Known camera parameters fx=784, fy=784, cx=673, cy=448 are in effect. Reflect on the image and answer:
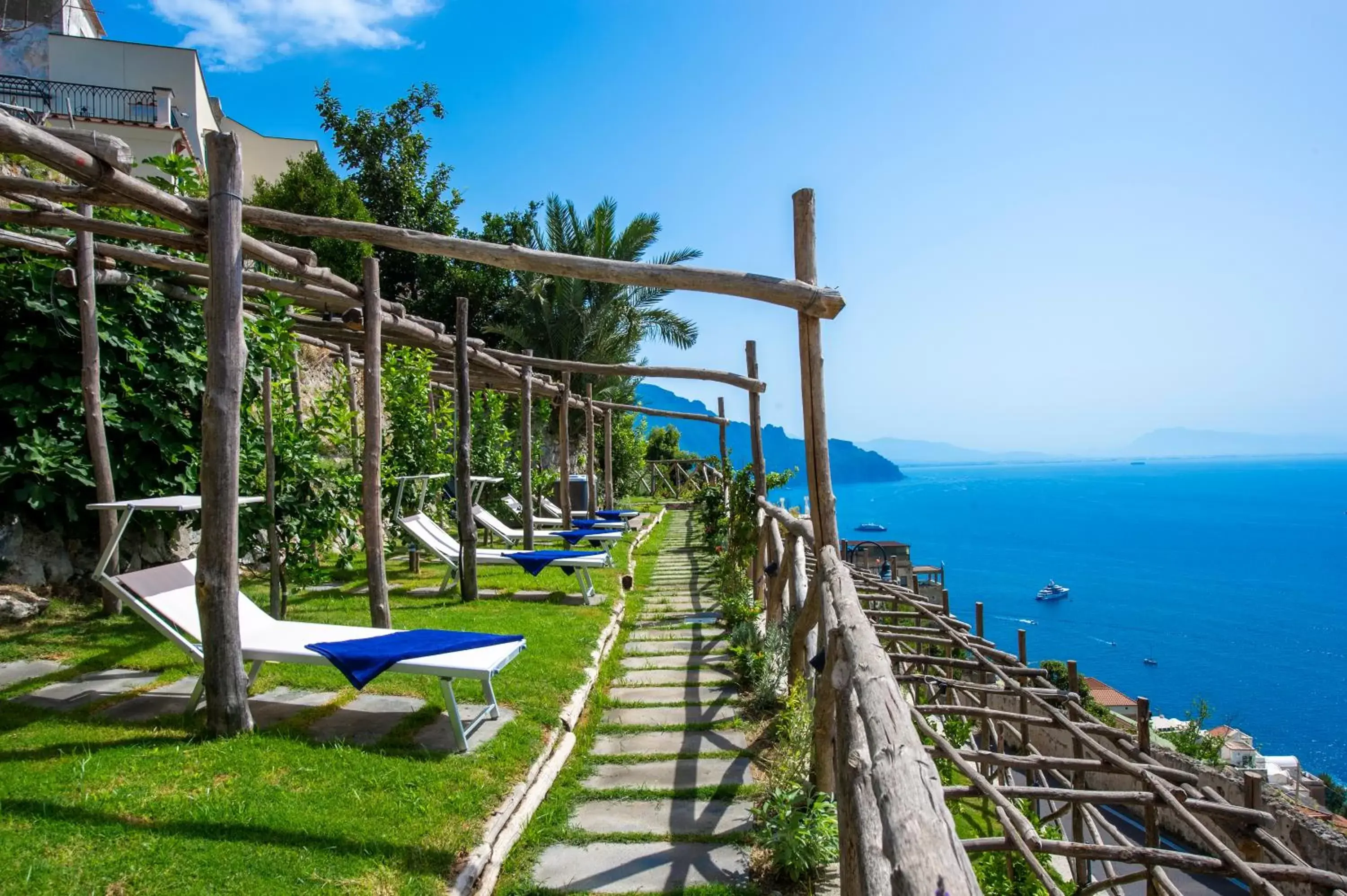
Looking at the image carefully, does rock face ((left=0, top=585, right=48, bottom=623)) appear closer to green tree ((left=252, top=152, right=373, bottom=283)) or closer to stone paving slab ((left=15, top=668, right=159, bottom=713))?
stone paving slab ((left=15, top=668, right=159, bottom=713))

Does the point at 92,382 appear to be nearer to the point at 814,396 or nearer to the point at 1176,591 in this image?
the point at 814,396

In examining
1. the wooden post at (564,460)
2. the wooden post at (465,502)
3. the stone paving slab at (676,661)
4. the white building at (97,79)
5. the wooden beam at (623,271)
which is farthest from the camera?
the white building at (97,79)

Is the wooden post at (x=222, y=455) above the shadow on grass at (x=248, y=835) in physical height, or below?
above

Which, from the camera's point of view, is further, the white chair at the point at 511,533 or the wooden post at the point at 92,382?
the white chair at the point at 511,533

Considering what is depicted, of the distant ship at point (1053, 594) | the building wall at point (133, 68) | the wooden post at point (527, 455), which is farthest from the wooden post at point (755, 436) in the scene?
the distant ship at point (1053, 594)

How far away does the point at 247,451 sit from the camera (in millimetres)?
6414

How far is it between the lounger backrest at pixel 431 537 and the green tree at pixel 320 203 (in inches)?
510

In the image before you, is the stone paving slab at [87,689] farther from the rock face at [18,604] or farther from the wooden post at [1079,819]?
the wooden post at [1079,819]

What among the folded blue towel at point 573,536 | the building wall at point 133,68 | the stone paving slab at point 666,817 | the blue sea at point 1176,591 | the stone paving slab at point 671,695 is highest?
the building wall at point 133,68

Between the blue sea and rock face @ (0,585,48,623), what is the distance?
59.1ft

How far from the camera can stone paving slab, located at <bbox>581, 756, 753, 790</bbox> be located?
152 inches

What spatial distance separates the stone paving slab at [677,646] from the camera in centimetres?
650

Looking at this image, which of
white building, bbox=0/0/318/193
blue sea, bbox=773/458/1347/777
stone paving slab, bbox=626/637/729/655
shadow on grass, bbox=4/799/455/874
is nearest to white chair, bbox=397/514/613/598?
stone paving slab, bbox=626/637/729/655

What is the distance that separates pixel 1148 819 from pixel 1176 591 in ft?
231
